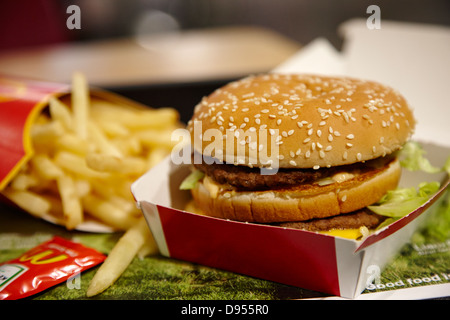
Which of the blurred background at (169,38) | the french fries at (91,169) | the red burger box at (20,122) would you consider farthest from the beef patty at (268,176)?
the blurred background at (169,38)

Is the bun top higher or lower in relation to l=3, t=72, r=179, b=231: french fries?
higher

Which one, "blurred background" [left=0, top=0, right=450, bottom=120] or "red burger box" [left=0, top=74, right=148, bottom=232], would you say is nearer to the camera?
"red burger box" [left=0, top=74, right=148, bottom=232]

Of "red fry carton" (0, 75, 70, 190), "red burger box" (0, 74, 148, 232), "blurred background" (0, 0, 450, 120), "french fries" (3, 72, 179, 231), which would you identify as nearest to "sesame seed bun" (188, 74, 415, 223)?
"french fries" (3, 72, 179, 231)

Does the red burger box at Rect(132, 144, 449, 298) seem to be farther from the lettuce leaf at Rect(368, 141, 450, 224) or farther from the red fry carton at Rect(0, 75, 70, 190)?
the red fry carton at Rect(0, 75, 70, 190)

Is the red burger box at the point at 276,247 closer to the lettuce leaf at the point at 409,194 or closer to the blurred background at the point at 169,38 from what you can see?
the lettuce leaf at the point at 409,194

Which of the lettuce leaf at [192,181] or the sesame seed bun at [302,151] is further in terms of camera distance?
the lettuce leaf at [192,181]

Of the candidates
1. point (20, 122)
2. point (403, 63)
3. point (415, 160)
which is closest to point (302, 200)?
point (415, 160)
